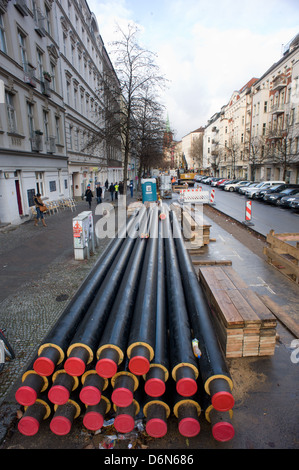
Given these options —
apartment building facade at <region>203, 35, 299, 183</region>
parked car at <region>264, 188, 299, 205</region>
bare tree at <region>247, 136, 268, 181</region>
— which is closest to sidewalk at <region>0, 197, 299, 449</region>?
parked car at <region>264, 188, 299, 205</region>

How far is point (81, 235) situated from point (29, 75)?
12.1m

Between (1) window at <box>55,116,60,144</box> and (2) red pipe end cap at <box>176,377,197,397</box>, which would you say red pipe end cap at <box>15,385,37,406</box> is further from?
(1) window at <box>55,116,60,144</box>

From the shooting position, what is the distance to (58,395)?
102 inches

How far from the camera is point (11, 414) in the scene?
300 centimetres

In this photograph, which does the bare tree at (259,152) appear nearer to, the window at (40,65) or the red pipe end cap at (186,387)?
the window at (40,65)

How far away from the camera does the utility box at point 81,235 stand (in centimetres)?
800

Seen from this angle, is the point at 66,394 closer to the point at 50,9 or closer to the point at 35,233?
the point at 35,233

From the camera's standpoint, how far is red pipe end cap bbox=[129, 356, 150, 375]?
2.56 m

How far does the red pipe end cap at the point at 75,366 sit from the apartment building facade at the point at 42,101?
12160 millimetres

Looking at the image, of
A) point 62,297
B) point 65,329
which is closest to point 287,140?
point 62,297

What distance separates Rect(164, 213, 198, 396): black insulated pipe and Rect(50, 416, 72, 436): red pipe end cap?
109cm

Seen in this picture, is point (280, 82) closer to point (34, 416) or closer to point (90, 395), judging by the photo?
point (90, 395)

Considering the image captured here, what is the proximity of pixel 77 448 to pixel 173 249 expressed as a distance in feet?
13.7

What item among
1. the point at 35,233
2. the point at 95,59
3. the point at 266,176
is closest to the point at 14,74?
the point at 35,233
